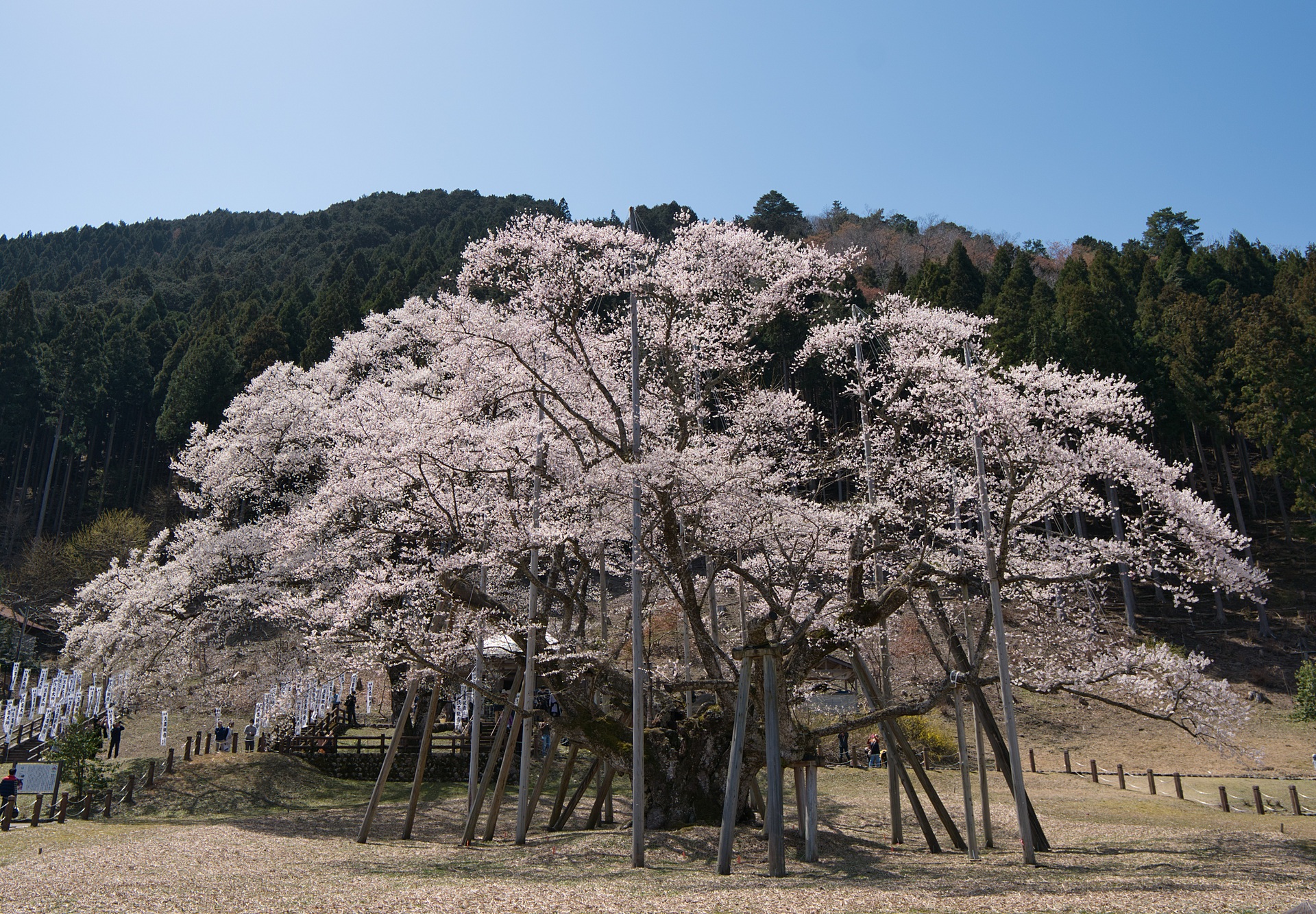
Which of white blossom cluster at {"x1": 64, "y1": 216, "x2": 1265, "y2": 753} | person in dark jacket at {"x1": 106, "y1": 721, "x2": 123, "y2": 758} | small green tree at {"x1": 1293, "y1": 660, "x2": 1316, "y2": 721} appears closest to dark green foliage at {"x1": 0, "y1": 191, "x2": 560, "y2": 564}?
white blossom cluster at {"x1": 64, "y1": 216, "x2": 1265, "y2": 753}

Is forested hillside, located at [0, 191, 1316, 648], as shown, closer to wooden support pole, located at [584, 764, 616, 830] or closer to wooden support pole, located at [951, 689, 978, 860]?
wooden support pole, located at [951, 689, 978, 860]

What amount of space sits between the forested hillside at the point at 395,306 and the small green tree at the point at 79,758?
15719mm

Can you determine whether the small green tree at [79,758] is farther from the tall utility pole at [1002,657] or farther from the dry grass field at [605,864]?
the tall utility pole at [1002,657]

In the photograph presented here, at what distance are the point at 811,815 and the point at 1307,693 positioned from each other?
60.8ft

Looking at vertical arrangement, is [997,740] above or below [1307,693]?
below

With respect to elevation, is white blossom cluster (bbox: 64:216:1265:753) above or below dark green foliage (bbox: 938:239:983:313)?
below

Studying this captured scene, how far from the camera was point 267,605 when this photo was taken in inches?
746

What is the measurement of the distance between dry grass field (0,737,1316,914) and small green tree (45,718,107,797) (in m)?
1.14

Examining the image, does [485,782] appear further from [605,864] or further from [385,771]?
[605,864]

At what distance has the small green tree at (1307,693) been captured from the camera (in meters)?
22.4

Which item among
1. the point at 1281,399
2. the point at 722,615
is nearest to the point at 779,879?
the point at 722,615

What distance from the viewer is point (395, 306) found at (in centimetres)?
4506

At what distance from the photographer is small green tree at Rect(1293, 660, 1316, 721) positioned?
73.6 ft

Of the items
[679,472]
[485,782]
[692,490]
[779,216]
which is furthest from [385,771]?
[779,216]
